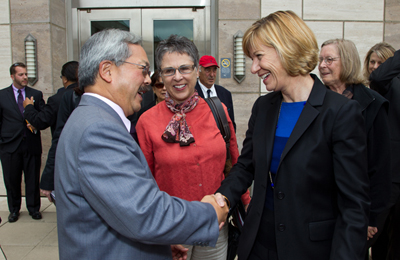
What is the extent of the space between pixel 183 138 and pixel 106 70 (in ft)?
2.79

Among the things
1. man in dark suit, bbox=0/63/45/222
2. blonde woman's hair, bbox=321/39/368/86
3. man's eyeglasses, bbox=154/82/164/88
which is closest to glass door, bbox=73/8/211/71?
man in dark suit, bbox=0/63/45/222

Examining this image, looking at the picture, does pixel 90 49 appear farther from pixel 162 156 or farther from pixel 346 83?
pixel 346 83

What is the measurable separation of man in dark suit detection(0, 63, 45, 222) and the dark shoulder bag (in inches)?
145

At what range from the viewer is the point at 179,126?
2.18 metres

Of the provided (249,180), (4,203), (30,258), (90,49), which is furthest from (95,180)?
(4,203)

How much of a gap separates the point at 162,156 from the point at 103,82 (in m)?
0.84

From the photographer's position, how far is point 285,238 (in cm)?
153

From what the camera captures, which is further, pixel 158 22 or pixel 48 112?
pixel 158 22

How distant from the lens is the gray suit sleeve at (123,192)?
44.2 inches

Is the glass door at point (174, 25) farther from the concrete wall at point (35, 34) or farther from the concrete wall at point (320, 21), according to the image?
the concrete wall at point (35, 34)

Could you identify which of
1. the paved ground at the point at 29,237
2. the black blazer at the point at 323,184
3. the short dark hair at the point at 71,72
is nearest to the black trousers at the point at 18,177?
the paved ground at the point at 29,237

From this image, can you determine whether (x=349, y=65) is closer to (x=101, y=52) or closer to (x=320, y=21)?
(x=101, y=52)

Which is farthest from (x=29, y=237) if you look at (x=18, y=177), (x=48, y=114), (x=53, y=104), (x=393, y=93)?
(x=393, y=93)

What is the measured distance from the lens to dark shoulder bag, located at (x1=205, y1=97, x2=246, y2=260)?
2.14 m
